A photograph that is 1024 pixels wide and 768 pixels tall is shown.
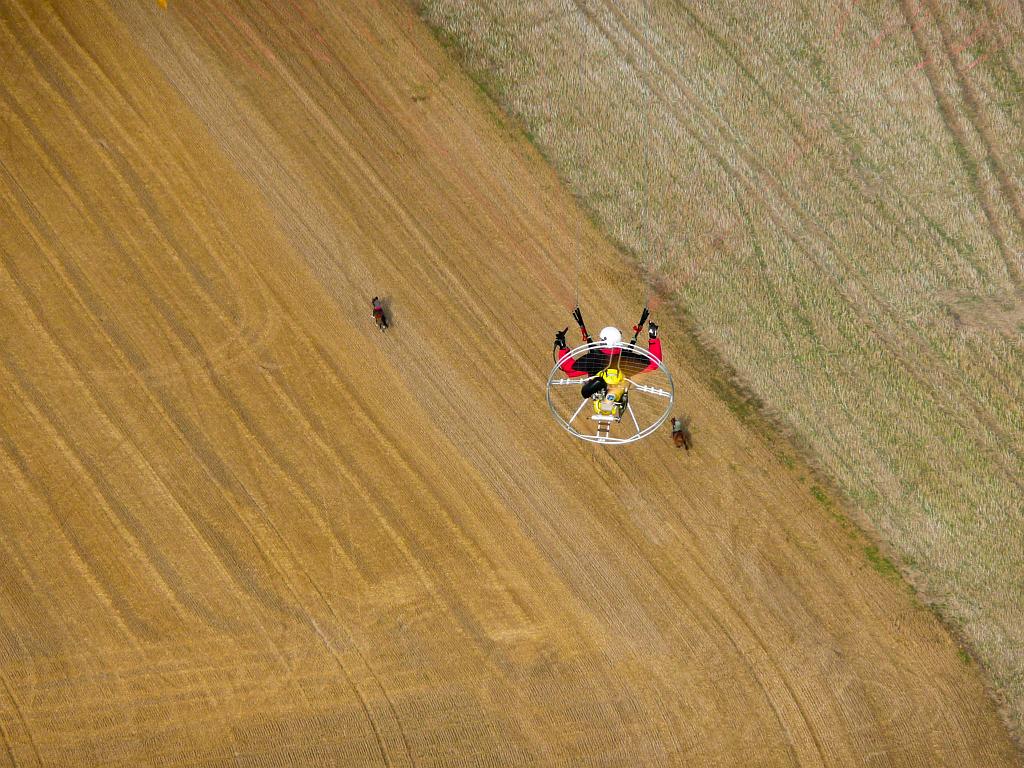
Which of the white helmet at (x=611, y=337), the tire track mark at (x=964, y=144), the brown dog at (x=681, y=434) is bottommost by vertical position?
the white helmet at (x=611, y=337)

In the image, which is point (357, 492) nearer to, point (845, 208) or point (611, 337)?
point (611, 337)

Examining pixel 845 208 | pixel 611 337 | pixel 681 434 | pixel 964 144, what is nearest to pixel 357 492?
pixel 681 434

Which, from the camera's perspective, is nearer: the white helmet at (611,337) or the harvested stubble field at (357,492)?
the white helmet at (611,337)

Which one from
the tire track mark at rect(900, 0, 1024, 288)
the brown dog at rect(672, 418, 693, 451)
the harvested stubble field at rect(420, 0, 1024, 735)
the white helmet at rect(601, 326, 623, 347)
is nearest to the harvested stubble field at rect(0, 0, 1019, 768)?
the brown dog at rect(672, 418, 693, 451)

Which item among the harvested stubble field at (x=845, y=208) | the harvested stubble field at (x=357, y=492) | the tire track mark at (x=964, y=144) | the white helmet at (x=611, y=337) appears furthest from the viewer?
the tire track mark at (x=964, y=144)

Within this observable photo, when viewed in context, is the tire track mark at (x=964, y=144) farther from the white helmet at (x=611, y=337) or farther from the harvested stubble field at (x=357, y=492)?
the white helmet at (x=611, y=337)

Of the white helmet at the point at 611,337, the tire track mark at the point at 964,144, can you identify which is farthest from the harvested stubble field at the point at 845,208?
the white helmet at the point at 611,337

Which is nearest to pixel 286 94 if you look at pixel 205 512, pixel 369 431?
pixel 369 431

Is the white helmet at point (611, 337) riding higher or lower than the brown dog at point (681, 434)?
lower
